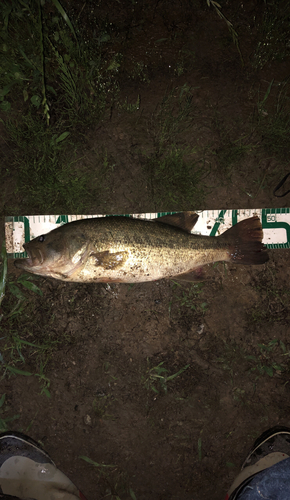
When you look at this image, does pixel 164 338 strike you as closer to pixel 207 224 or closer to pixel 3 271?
pixel 207 224

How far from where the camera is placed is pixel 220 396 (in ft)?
11.9

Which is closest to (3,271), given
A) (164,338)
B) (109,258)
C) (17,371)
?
(17,371)

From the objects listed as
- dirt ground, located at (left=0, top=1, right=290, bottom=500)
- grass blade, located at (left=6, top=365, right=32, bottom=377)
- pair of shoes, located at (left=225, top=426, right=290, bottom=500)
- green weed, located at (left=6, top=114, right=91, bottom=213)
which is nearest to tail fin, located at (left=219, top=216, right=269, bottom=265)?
dirt ground, located at (left=0, top=1, right=290, bottom=500)

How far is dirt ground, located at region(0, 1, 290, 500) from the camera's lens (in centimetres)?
356

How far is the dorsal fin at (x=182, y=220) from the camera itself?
3357 millimetres

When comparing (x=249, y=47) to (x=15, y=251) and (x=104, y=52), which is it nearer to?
(x=104, y=52)


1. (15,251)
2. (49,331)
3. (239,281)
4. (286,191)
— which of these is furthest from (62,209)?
(286,191)

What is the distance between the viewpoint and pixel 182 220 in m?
3.39

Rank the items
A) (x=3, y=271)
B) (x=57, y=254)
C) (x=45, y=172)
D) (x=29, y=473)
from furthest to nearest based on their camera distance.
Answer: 1. (x=45, y=172)
2. (x=3, y=271)
3. (x=29, y=473)
4. (x=57, y=254)

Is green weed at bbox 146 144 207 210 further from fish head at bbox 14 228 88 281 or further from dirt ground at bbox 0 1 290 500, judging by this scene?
fish head at bbox 14 228 88 281

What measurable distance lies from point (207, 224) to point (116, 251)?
1.31 m

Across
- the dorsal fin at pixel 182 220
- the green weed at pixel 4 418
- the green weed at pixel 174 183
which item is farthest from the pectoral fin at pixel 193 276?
the green weed at pixel 4 418

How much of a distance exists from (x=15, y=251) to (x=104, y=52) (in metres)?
2.83

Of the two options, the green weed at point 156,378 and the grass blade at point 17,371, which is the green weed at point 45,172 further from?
the green weed at point 156,378
